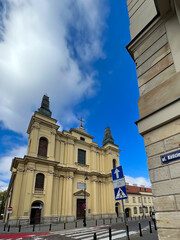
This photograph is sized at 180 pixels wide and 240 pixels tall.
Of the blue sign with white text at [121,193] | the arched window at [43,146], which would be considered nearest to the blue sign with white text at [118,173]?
the blue sign with white text at [121,193]

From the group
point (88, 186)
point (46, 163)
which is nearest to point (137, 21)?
point (46, 163)

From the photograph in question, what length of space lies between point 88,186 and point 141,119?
26.5m

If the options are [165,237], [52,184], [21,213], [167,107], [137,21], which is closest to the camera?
[165,237]

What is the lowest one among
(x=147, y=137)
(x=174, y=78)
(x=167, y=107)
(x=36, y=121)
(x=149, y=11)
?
(x=147, y=137)

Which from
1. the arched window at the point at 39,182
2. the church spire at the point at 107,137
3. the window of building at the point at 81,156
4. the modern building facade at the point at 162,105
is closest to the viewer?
the modern building facade at the point at 162,105

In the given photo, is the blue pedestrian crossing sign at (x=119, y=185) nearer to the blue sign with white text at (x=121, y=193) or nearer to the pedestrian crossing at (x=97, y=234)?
the blue sign with white text at (x=121, y=193)

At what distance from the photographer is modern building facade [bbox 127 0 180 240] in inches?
133

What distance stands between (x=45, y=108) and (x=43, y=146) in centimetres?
761

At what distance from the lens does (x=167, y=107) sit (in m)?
3.93

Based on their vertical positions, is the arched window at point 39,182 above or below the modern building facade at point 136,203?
above

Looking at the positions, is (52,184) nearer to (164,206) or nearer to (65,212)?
(65,212)

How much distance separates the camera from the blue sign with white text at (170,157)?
136 inches

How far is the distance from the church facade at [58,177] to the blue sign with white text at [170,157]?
1933 cm

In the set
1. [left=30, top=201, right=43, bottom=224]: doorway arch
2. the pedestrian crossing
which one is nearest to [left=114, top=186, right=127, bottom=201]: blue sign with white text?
the pedestrian crossing
